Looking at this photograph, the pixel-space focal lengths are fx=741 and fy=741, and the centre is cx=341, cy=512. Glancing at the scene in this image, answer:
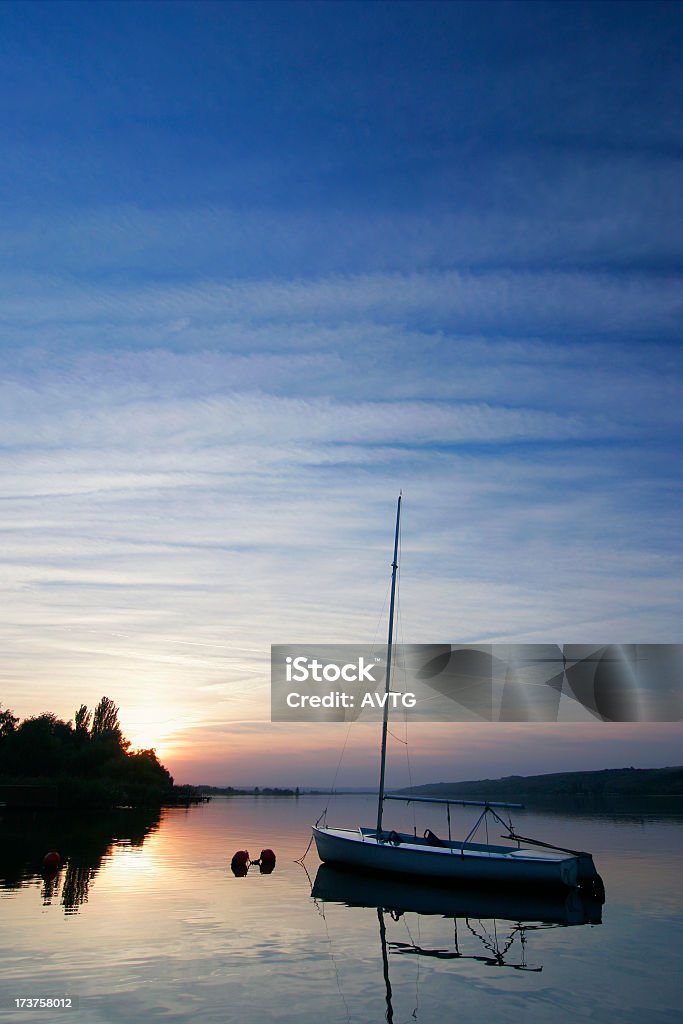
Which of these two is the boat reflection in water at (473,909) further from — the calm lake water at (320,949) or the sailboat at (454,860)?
the sailboat at (454,860)

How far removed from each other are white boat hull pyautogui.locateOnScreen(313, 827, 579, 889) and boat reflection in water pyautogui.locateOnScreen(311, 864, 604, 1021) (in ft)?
2.73

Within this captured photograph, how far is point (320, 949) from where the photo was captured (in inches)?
994

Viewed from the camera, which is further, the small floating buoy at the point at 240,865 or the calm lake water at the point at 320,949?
the small floating buoy at the point at 240,865

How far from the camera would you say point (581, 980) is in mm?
22188

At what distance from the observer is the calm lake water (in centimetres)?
1908

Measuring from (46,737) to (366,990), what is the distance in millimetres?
105613

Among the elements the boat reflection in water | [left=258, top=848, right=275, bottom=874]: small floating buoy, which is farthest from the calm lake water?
[left=258, top=848, right=275, bottom=874]: small floating buoy

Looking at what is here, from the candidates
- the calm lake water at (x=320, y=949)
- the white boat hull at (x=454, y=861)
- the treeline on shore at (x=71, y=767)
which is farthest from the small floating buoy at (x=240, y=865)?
the treeline on shore at (x=71, y=767)

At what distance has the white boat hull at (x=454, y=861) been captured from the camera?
35.5m

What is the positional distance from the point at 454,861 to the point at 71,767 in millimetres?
93555

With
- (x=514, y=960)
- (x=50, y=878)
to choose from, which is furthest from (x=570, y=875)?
(x=50, y=878)

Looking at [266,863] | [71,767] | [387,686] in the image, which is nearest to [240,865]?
[266,863]

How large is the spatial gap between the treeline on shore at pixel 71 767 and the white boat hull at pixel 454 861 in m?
68.2

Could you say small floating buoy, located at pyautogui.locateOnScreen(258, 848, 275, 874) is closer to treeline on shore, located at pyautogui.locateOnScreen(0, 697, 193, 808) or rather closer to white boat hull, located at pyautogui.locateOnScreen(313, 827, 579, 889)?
white boat hull, located at pyautogui.locateOnScreen(313, 827, 579, 889)
